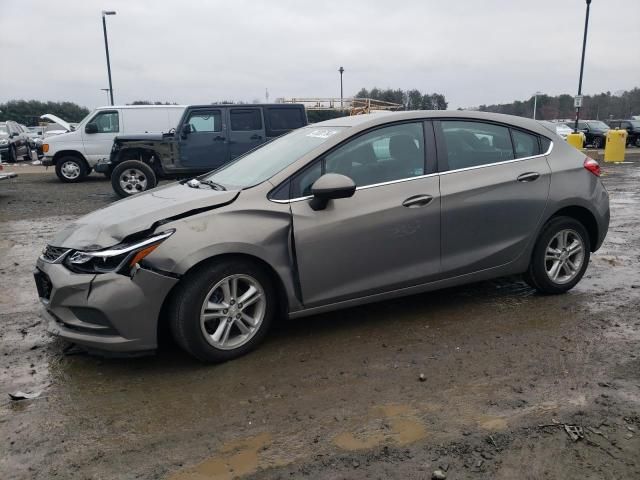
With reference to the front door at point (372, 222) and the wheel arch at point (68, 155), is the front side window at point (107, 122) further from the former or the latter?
the front door at point (372, 222)

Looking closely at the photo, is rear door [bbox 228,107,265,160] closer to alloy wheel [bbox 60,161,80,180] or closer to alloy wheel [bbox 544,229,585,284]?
alloy wheel [bbox 60,161,80,180]

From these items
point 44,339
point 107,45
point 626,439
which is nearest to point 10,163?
point 107,45

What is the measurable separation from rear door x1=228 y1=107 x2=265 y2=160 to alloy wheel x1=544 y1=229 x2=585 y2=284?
27.5ft

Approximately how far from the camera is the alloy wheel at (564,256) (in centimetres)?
477

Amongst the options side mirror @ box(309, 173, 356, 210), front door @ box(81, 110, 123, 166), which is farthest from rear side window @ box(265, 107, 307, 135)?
side mirror @ box(309, 173, 356, 210)

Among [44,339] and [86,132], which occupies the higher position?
[86,132]

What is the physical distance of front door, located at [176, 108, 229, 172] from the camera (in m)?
11.9

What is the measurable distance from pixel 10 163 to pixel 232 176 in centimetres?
2165

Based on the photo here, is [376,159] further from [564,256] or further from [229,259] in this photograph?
[564,256]

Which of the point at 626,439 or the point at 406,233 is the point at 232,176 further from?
the point at 626,439

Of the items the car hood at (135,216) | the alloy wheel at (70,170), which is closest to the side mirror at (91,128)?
the alloy wheel at (70,170)

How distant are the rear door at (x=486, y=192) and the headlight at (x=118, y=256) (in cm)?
214

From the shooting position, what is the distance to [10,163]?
73.0ft

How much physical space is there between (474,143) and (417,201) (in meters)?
0.84
